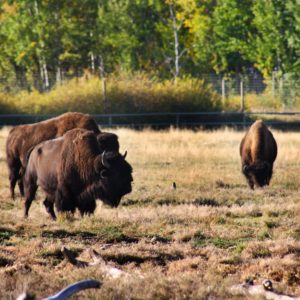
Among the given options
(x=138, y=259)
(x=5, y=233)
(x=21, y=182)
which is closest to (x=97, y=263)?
(x=138, y=259)

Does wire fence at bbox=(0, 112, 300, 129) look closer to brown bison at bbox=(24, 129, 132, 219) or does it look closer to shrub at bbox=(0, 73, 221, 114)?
shrub at bbox=(0, 73, 221, 114)

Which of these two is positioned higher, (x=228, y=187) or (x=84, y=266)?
(x=84, y=266)

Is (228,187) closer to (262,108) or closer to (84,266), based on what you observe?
(84,266)

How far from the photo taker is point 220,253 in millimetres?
10359

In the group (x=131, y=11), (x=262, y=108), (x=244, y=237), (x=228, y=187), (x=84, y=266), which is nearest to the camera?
(x=84, y=266)

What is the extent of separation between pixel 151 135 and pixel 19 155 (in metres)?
13.7

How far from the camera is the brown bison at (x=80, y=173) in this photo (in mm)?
13141

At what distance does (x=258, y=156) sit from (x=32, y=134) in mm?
4982

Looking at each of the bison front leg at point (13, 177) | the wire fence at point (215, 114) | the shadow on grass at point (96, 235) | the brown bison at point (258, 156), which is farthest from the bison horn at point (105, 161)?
the wire fence at point (215, 114)

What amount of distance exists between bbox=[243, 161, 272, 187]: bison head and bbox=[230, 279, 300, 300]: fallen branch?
32.1 feet

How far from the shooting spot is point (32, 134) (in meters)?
17.0

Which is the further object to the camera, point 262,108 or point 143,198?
point 262,108

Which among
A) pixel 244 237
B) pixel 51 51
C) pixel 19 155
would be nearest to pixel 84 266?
pixel 244 237

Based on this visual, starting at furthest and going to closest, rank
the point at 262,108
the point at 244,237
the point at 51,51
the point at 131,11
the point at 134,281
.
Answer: the point at 131,11, the point at 51,51, the point at 262,108, the point at 244,237, the point at 134,281
